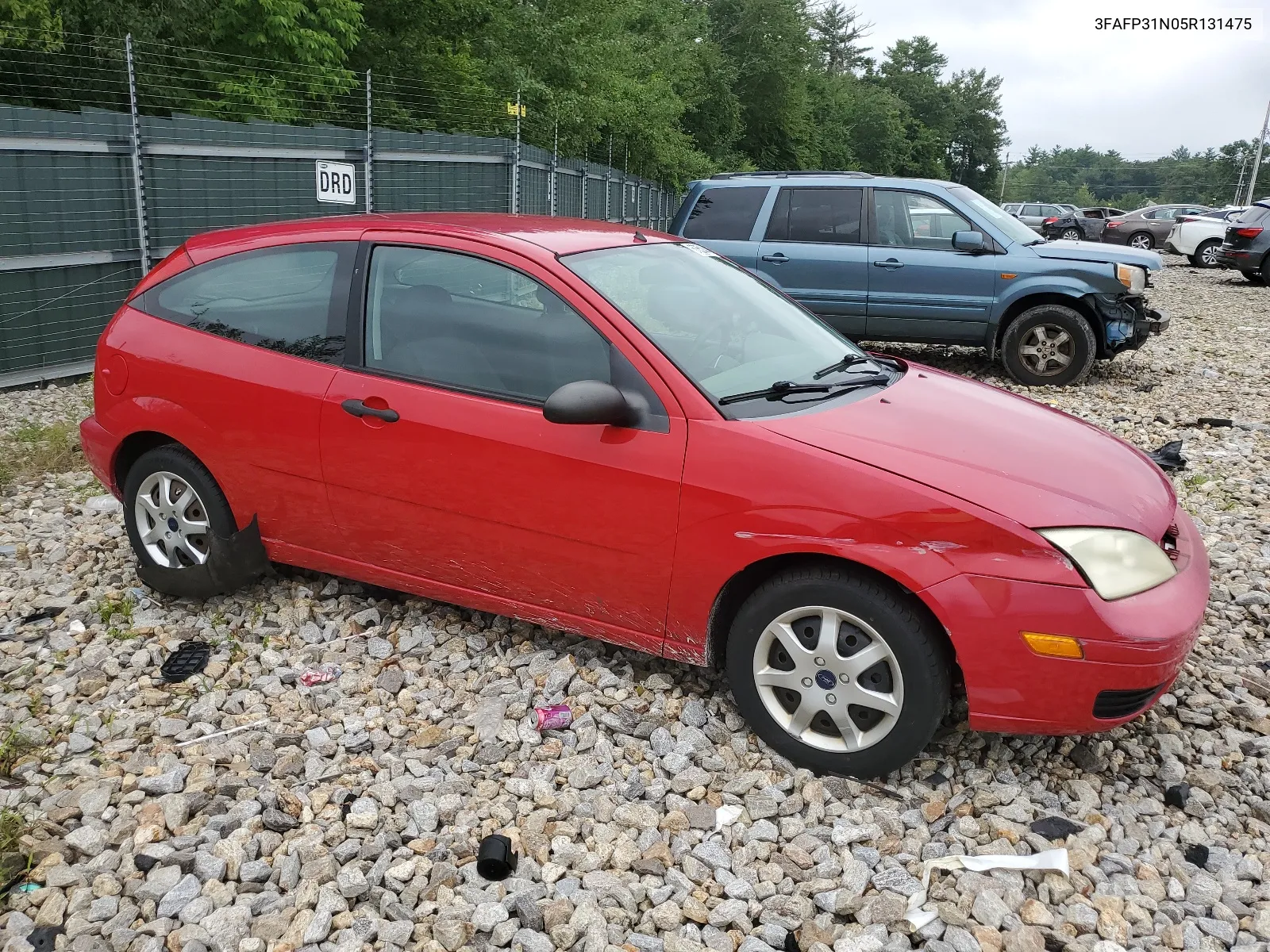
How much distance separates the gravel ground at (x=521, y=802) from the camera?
275cm

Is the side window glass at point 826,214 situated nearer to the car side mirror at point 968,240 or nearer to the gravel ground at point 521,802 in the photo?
the car side mirror at point 968,240

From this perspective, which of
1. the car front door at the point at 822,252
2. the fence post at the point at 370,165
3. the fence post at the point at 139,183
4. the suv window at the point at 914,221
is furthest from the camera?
the fence post at the point at 370,165

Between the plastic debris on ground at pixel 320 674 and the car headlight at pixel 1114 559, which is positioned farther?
the plastic debris on ground at pixel 320 674

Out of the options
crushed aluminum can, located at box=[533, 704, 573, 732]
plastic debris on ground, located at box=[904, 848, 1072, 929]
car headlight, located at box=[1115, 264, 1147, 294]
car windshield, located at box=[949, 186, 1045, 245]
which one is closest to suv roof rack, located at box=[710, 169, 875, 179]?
car windshield, located at box=[949, 186, 1045, 245]

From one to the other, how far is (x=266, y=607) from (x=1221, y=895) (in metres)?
3.61

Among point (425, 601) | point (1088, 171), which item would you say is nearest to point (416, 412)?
point (425, 601)

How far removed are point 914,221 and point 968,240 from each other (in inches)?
22.8

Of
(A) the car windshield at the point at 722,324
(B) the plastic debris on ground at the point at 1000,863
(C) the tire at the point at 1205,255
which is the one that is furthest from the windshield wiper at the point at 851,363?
(C) the tire at the point at 1205,255

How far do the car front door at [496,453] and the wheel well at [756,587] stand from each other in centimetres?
19

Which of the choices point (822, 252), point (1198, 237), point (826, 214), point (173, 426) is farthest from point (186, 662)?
point (1198, 237)

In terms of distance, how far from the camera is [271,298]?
415 cm

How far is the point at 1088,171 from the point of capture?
124m

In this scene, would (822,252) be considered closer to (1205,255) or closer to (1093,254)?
(1093,254)

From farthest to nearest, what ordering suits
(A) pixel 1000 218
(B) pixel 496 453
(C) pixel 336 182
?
(C) pixel 336 182 → (A) pixel 1000 218 → (B) pixel 496 453
